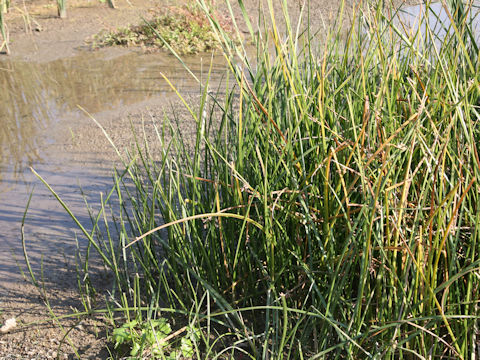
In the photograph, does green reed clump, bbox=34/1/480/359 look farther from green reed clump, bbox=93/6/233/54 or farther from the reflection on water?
green reed clump, bbox=93/6/233/54

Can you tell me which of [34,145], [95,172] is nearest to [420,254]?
[95,172]

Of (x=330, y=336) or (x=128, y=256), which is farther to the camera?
(x=128, y=256)

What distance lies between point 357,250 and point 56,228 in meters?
1.74

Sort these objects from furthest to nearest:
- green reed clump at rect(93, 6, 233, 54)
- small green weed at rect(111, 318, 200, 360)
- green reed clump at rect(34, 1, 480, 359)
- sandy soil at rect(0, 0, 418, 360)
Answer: green reed clump at rect(93, 6, 233, 54), sandy soil at rect(0, 0, 418, 360), small green weed at rect(111, 318, 200, 360), green reed clump at rect(34, 1, 480, 359)

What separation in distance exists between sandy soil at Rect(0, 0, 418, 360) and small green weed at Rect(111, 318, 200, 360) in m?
0.13

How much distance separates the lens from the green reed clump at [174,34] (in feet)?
20.2

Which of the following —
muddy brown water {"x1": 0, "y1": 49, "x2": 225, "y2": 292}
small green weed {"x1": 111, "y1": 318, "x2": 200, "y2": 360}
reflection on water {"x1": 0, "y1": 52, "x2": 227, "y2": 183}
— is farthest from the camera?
reflection on water {"x1": 0, "y1": 52, "x2": 227, "y2": 183}

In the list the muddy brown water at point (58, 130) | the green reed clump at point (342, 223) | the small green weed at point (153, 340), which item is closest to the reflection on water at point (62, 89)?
the muddy brown water at point (58, 130)

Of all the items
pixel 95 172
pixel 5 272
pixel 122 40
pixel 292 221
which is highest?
pixel 122 40

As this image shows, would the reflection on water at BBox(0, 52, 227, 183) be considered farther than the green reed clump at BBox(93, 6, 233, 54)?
No

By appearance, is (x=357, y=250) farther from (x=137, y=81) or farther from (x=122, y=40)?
(x=122, y=40)

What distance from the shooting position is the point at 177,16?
6586mm

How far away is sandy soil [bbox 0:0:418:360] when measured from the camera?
173 centimetres

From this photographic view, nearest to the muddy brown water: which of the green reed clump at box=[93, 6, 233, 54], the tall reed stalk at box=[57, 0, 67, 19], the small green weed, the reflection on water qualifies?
the reflection on water
